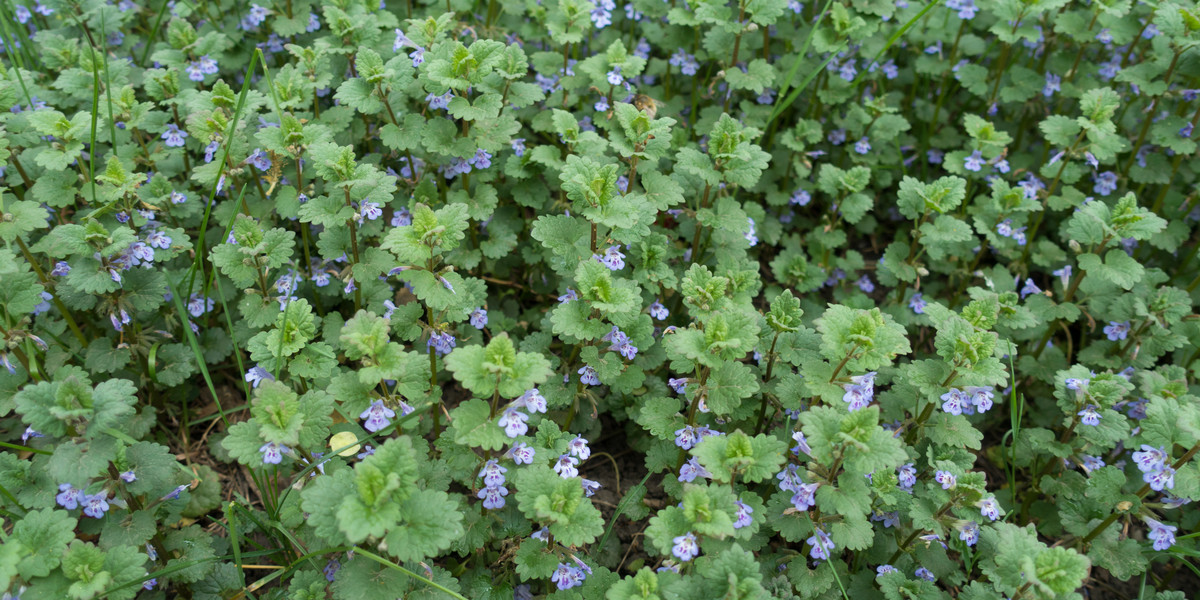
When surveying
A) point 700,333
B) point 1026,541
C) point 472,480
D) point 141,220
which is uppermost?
point 141,220

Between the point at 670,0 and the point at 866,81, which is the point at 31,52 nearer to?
the point at 670,0

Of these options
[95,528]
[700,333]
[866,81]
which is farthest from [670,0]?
[95,528]

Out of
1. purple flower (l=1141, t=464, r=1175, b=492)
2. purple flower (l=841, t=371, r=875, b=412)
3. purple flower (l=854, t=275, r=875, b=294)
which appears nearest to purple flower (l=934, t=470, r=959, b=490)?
purple flower (l=841, t=371, r=875, b=412)

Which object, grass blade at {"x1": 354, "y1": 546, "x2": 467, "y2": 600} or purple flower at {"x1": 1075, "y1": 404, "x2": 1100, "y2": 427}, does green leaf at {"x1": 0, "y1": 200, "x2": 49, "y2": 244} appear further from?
purple flower at {"x1": 1075, "y1": 404, "x2": 1100, "y2": 427}

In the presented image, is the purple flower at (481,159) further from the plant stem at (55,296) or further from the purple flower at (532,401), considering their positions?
the plant stem at (55,296)

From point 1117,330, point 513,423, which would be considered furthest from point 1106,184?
point 513,423

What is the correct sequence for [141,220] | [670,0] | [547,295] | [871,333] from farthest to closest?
[670,0]
[547,295]
[141,220]
[871,333]

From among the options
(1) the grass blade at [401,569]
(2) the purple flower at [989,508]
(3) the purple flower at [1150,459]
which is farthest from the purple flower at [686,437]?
(3) the purple flower at [1150,459]
